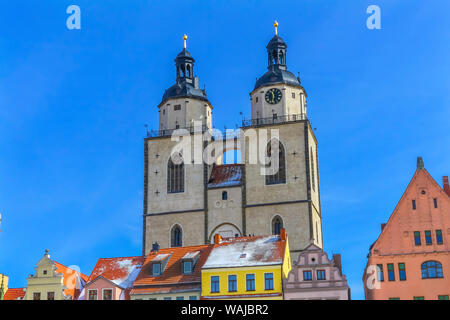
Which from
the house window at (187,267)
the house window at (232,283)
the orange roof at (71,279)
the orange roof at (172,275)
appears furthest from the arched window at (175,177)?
the house window at (232,283)

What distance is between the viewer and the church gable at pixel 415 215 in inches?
2296

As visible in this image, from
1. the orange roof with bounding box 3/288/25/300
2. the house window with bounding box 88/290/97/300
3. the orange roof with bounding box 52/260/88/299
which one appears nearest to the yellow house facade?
the house window with bounding box 88/290/97/300

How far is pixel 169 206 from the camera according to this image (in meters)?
86.4

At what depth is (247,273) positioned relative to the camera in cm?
5838

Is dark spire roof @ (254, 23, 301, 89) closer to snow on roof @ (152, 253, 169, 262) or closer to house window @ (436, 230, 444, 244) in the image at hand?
snow on roof @ (152, 253, 169, 262)

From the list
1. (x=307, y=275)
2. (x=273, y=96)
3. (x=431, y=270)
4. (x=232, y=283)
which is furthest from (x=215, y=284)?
(x=273, y=96)

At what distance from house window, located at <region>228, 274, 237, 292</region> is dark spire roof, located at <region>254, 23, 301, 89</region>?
3501cm

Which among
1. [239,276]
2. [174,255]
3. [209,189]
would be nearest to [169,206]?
[209,189]

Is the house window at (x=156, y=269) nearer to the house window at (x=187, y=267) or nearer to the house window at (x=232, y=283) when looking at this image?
the house window at (x=187, y=267)

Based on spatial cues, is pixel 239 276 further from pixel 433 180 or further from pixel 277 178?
pixel 277 178

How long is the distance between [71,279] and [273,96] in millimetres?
33456

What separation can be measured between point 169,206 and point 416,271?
35750 mm

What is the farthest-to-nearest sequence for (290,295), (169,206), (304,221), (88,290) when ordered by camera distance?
(169,206) < (304,221) < (88,290) < (290,295)

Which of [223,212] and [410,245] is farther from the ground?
[223,212]
